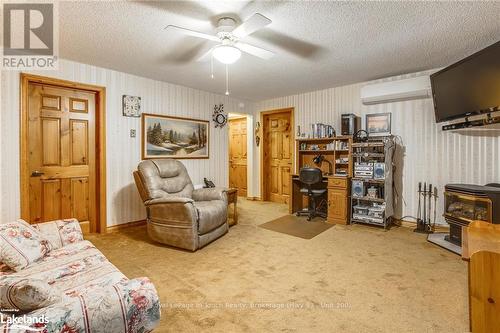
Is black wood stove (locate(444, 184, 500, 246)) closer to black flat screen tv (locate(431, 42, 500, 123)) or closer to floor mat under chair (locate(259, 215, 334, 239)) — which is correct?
black flat screen tv (locate(431, 42, 500, 123))

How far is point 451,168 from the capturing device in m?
3.66

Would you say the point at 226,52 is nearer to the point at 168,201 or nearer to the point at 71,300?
the point at 168,201

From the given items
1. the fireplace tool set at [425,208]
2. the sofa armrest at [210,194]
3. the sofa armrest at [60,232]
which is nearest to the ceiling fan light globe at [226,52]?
the sofa armrest at [210,194]

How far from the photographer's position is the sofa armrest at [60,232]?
203 centimetres

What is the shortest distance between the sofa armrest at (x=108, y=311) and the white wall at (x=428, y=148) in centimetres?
417

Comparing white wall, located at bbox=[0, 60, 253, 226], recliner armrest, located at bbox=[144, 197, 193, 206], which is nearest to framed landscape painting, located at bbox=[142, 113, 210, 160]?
white wall, located at bbox=[0, 60, 253, 226]

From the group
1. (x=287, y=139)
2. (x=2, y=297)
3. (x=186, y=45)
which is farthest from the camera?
(x=287, y=139)

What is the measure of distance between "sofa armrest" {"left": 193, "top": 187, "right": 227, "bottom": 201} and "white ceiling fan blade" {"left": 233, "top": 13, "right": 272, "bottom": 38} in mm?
2097

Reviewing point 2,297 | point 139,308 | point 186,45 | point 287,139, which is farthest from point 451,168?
point 2,297

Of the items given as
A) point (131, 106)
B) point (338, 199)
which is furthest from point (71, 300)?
point (338, 199)

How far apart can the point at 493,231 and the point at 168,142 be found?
13.7 ft

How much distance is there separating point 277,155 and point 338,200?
2124mm

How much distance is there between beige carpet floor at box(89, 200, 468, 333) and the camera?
1741 millimetres

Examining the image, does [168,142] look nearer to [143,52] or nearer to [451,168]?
[143,52]
